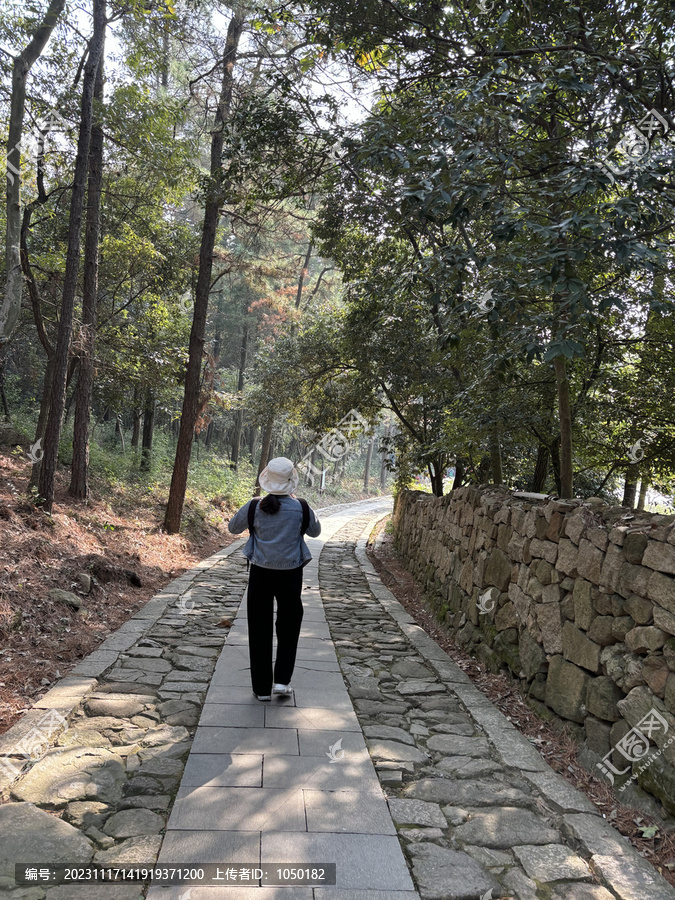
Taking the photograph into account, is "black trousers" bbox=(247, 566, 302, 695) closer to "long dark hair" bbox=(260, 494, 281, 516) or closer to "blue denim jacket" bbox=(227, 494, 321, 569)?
"blue denim jacket" bbox=(227, 494, 321, 569)

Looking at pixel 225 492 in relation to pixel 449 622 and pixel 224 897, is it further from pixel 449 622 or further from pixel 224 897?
pixel 224 897

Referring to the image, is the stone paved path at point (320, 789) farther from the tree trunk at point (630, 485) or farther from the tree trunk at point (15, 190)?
the tree trunk at point (15, 190)

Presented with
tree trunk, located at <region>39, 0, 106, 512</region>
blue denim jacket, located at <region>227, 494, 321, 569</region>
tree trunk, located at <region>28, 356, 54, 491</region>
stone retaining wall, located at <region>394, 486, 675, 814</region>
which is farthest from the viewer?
tree trunk, located at <region>28, 356, 54, 491</region>

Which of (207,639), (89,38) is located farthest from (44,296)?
(207,639)

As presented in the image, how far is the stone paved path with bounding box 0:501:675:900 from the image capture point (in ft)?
8.38

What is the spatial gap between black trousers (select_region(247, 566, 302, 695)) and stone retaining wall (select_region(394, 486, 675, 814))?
1.84 meters

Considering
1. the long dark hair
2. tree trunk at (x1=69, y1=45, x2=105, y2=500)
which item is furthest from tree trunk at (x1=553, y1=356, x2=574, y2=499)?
tree trunk at (x1=69, y1=45, x2=105, y2=500)

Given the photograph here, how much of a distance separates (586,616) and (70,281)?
7687mm

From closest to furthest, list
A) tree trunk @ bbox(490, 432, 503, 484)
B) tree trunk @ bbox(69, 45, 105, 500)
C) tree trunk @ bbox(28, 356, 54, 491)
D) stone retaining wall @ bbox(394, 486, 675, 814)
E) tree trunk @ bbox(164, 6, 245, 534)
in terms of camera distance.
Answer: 1. stone retaining wall @ bbox(394, 486, 675, 814)
2. tree trunk @ bbox(490, 432, 503, 484)
3. tree trunk @ bbox(28, 356, 54, 491)
4. tree trunk @ bbox(69, 45, 105, 500)
5. tree trunk @ bbox(164, 6, 245, 534)

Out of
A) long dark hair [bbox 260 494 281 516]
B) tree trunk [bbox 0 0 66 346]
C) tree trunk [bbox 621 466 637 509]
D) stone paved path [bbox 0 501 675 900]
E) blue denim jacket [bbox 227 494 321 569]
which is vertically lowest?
stone paved path [bbox 0 501 675 900]

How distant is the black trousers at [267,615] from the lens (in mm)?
4324

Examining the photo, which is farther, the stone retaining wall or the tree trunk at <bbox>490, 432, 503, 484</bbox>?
the tree trunk at <bbox>490, 432, 503, 484</bbox>

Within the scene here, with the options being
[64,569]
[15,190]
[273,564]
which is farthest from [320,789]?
[15,190]

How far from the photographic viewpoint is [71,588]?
20.9 ft
